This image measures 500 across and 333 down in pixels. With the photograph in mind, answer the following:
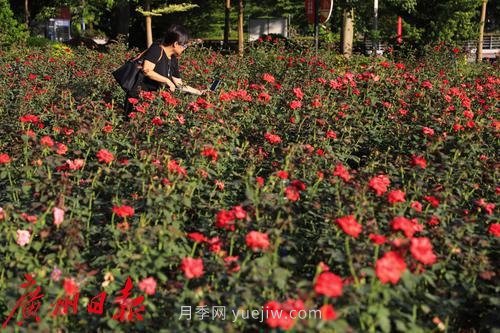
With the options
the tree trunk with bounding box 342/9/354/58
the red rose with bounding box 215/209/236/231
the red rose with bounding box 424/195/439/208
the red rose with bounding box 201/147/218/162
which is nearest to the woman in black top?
the red rose with bounding box 201/147/218/162

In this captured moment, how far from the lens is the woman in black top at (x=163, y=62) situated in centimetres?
569

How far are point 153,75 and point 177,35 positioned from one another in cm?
43

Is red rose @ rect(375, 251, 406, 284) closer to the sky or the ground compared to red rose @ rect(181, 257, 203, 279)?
closer to the sky

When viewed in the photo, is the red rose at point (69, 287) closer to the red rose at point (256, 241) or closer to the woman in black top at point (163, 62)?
the red rose at point (256, 241)

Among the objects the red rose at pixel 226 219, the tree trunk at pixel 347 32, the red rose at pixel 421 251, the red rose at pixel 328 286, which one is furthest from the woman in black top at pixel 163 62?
the tree trunk at pixel 347 32

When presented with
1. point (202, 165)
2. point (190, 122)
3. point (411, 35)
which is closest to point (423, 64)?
point (190, 122)

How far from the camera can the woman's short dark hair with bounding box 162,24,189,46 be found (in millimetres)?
5734

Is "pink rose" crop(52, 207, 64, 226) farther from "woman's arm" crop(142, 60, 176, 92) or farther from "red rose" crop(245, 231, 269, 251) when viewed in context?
"woman's arm" crop(142, 60, 176, 92)

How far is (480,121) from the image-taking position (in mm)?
5211

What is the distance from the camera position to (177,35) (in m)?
5.74

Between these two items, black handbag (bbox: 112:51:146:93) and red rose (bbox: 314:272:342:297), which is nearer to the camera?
red rose (bbox: 314:272:342:297)

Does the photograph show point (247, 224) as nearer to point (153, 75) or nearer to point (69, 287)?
point (69, 287)

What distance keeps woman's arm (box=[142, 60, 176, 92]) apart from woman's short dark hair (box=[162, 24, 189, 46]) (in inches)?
11.2

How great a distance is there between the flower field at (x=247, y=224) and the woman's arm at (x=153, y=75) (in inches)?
16.5
